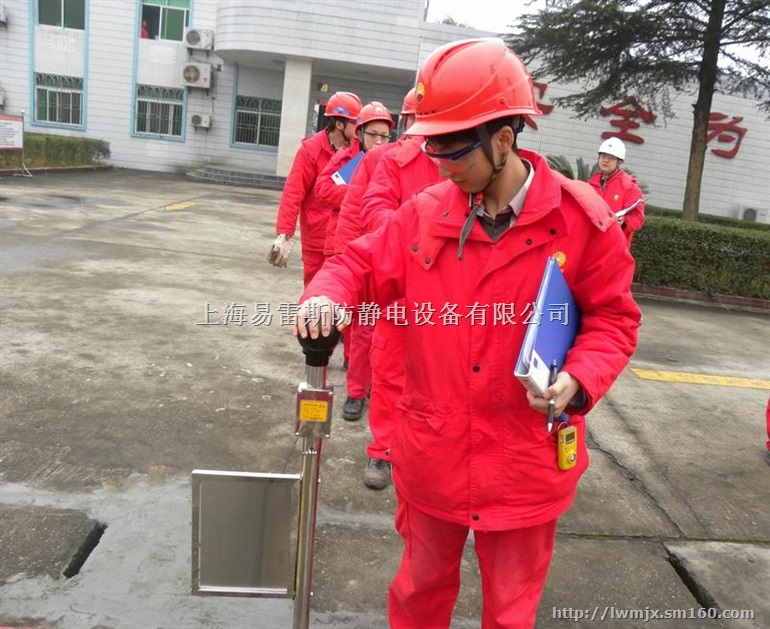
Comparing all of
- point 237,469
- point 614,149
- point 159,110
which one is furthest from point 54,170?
point 237,469

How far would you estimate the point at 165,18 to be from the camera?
21.2 metres

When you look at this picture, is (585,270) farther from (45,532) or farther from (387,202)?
(45,532)

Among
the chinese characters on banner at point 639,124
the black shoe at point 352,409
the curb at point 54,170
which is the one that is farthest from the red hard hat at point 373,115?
the curb at point 54,170

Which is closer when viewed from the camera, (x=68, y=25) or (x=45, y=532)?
(x=45, y=532)

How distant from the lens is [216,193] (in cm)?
1711

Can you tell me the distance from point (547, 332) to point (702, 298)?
8.39 metres

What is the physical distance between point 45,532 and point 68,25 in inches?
892

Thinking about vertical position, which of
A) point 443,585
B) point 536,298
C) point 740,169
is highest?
point 740,169

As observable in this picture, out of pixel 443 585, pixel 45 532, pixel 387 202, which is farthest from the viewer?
pixel 387 202

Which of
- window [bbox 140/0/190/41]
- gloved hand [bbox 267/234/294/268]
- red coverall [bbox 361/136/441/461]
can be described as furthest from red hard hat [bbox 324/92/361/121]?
window [bbox 140/0/190/41]

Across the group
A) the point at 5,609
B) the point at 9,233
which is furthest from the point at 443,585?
the point at 9,233

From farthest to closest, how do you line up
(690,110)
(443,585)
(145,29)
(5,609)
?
1. (145,29)
2. (690,110)
3. (5,609)
4. (443,585)

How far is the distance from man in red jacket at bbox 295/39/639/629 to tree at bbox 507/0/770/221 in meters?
10.1

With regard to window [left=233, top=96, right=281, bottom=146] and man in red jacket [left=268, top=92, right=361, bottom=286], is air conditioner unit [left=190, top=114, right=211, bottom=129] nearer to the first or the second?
window [left=233, top=96, right=281, bottom=146]
